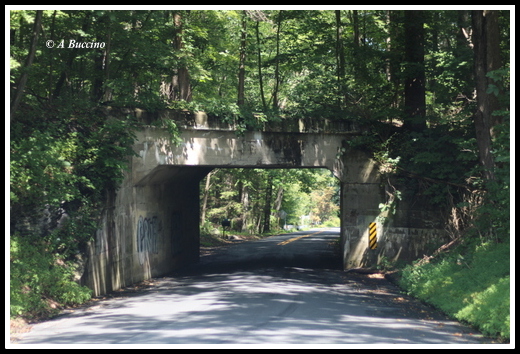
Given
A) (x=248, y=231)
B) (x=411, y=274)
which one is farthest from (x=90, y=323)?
(x=248, y=231)

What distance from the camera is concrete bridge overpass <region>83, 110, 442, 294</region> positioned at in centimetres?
1731

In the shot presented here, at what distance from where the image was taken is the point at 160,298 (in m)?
13.2

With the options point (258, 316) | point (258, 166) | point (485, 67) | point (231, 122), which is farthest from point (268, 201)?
point (258, 316)

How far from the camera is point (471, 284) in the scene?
11.8 metres

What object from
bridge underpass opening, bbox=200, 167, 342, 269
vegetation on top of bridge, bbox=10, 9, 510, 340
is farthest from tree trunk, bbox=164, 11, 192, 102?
bridge underpass opening, bbox=200, 167, 342, 269

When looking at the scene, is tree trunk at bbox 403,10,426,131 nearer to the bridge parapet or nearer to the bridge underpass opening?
the bridge parapet

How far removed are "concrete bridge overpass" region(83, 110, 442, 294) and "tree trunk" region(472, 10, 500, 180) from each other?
4.29 metres

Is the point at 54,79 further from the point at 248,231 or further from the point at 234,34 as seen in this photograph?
the point at 248,231

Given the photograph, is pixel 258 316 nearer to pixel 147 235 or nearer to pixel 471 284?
pixel 471 284

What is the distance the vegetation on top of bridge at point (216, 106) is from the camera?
40.6ft

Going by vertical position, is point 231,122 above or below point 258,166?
above

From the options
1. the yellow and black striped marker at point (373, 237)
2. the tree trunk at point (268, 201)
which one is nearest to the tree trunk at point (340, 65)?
the yellow and black striped marker at point (373, 237)

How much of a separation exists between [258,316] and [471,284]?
15.1 feet
